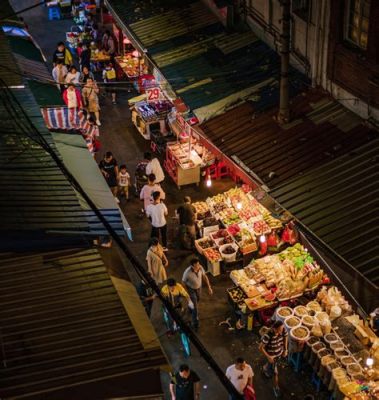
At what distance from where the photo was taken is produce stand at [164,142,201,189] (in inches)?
797

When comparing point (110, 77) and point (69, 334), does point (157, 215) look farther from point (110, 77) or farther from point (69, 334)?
point (110, 77)

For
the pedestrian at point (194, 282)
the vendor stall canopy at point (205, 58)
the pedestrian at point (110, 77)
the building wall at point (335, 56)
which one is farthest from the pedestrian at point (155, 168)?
the pedestrian at point (110, 77)

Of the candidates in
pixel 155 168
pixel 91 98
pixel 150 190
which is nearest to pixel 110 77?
pixel 91 98

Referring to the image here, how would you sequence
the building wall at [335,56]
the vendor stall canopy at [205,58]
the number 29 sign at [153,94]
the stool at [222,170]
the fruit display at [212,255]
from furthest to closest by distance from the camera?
1. the number 29 sign at [153,94]
2. the stool at [222,170]
3. the vendor stall canopy at [205,58]
4. the fruit display at [212,255]
5. the building wall at [335,56]

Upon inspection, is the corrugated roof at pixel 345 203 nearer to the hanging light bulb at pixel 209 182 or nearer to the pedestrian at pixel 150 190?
the pedestrian at pixel 150 190

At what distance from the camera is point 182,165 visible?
20.2 meters

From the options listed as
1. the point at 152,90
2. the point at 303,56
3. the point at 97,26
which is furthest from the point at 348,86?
the point at 97,26

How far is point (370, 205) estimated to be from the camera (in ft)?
44.8

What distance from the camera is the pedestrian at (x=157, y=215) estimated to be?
17234mm

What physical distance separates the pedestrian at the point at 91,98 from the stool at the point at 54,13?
13036mm

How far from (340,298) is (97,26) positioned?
19.2 metres

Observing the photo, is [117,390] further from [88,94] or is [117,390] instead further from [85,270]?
[88,94]

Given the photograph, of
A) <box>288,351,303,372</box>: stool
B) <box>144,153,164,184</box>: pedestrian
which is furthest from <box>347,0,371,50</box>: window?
<box>288,351,303,372</box>: stool

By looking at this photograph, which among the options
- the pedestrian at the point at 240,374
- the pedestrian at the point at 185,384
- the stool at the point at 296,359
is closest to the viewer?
the pedestrian at the point at 185,384
